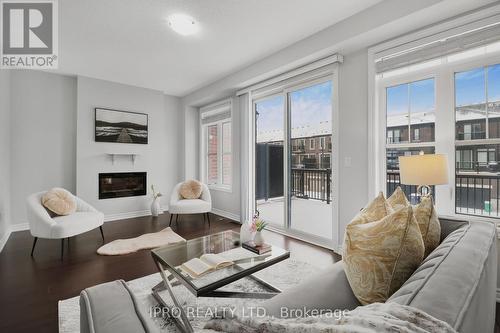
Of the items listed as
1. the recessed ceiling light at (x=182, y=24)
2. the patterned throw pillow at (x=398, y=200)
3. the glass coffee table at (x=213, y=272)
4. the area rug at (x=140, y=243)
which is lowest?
the area rug at (x=140, y=243)

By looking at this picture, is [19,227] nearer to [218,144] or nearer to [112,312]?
[218,144]

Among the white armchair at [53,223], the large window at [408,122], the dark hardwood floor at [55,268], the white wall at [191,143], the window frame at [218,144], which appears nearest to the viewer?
the dark hardwood floor at [55,268]

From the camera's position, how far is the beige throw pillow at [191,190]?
4.63m

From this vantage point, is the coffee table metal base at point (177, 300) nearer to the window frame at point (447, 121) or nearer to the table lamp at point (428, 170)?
the table lamp at point (428, 170)

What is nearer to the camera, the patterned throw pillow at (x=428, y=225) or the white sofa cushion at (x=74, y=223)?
the patterned throw pillow at (x=428, y=225)

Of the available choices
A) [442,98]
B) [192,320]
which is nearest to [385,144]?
[442,98]

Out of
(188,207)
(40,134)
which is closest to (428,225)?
(188,207)

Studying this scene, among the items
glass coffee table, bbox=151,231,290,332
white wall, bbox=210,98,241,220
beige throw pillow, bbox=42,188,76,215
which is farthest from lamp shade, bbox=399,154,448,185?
beige throw pillow, bbox=42,188,76,215

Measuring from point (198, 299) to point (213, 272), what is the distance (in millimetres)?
532

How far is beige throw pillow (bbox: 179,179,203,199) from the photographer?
4.63 meters

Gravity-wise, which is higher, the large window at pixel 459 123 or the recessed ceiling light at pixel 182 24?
the recessed ceiling light at pixel 182 24

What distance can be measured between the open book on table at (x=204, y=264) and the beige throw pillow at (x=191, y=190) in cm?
289

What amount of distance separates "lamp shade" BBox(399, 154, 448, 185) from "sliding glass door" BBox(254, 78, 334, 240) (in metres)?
1.38

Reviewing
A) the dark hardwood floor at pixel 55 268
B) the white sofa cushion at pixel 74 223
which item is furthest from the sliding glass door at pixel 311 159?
the white sofa cushion at pixel 74 223
